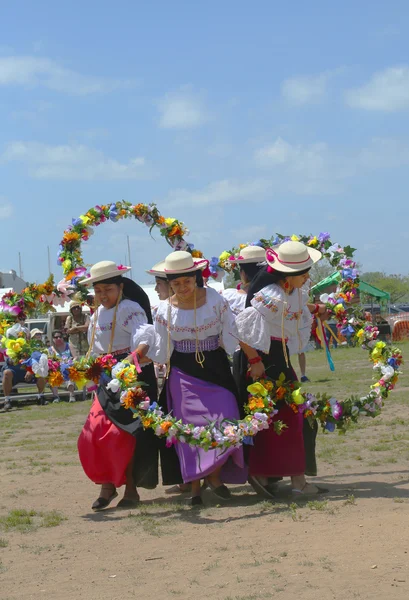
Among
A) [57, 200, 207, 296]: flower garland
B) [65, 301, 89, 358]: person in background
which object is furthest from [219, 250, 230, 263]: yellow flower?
[65, 301, 89, 358]: person in background

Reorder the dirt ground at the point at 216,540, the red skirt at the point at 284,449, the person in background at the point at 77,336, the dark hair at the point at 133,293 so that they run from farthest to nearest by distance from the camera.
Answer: the person in background at the point at 77,336 → the dark hair at the point at 133,293 → the red skirt at the point at 284,449 → the dirt ground at the point at 216,540

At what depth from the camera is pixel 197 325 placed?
711 centimetres

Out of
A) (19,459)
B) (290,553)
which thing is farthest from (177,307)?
(19,459)

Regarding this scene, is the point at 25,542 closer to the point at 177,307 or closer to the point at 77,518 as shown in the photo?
the point at 77,518

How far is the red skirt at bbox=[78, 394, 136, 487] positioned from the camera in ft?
23.9

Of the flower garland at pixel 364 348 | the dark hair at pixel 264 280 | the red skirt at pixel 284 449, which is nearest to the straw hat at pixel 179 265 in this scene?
the dark hair at pixel 264 280

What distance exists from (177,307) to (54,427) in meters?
6.66

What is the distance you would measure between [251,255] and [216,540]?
3.42 metres

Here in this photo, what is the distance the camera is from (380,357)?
7.96m

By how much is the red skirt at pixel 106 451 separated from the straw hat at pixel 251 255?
2172mm

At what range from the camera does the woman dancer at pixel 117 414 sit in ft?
24.0

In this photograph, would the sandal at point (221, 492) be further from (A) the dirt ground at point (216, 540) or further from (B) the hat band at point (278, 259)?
(B) the hat band at point (278, 259)

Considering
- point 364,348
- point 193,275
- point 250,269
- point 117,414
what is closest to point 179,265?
point 193,275

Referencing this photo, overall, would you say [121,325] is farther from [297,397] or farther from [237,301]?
[297,397]
